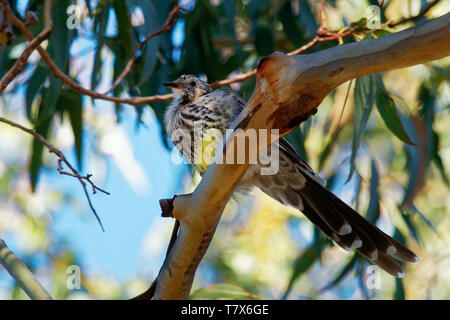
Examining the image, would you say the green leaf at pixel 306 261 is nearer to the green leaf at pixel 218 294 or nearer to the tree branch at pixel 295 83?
the green leaf at pixel 218 294

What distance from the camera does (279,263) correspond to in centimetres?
540

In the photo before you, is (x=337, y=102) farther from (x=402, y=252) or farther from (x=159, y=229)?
(x=402, y=252)

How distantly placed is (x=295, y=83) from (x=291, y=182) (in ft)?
3.94

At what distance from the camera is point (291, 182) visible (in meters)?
2.84

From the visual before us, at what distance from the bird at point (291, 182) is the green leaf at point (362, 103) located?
Answer: 0.84ft

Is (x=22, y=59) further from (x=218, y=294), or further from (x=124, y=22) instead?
(x=218, y=294)

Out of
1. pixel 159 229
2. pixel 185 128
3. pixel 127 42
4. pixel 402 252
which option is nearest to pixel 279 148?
pixel 185 128

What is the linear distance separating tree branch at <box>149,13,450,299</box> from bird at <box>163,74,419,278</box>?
0.72 meters

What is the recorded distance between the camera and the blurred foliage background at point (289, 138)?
3020 mm

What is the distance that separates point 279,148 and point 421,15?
1.38 meters

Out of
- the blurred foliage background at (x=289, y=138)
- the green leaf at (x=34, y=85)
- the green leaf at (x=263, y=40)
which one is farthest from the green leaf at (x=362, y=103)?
the green leaf at (x=34, y=85)

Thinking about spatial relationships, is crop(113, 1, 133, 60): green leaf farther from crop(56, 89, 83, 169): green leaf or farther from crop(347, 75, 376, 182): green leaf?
crop(347, 75, 376, 182): green leaf

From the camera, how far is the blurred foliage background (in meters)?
3.02

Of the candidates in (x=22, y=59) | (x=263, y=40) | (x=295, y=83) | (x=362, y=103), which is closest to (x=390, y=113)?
(x=362, y=103)
